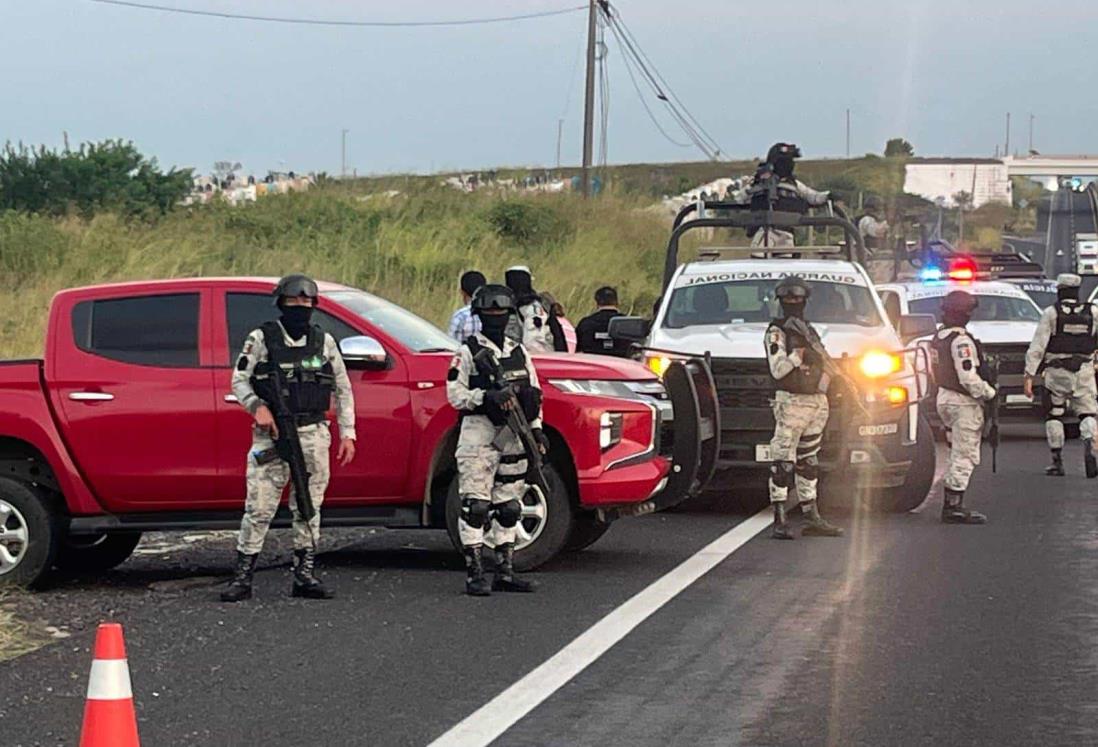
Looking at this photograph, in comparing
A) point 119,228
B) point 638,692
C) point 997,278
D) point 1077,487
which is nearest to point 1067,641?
point 638,692

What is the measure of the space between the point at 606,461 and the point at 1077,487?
6384 millimetres

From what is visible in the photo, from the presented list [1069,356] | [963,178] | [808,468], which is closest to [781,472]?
[808,468]

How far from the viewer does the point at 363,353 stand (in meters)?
10.5

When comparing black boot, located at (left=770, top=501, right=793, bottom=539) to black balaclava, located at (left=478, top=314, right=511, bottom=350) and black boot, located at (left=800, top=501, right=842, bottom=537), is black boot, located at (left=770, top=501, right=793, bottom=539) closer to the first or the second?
black boot, located at (left=800, top=501, right=842, bottom=537)

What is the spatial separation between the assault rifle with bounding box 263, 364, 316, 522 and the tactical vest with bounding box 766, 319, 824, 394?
382 cm

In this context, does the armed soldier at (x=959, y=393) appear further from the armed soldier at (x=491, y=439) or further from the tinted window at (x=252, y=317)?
the tinted window at (x=252, y=317)

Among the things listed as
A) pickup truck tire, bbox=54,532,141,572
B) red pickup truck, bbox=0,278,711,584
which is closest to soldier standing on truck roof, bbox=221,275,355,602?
red pickup truck, bbox=0,278,711,584

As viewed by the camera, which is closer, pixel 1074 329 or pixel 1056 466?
pixel 1056 466

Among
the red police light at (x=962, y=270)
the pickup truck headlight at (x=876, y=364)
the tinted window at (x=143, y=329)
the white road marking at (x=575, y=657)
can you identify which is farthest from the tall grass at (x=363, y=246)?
the white road marking at (x=575, y=657)

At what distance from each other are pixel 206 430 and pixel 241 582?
107 cm

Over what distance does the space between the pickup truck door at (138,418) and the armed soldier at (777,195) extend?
8636 millimetres

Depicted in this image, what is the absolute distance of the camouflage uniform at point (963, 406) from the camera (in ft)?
43.9

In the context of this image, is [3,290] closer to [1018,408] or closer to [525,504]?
[1018,408]

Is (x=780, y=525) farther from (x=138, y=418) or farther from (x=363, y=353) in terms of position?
(x=138, y=418)
